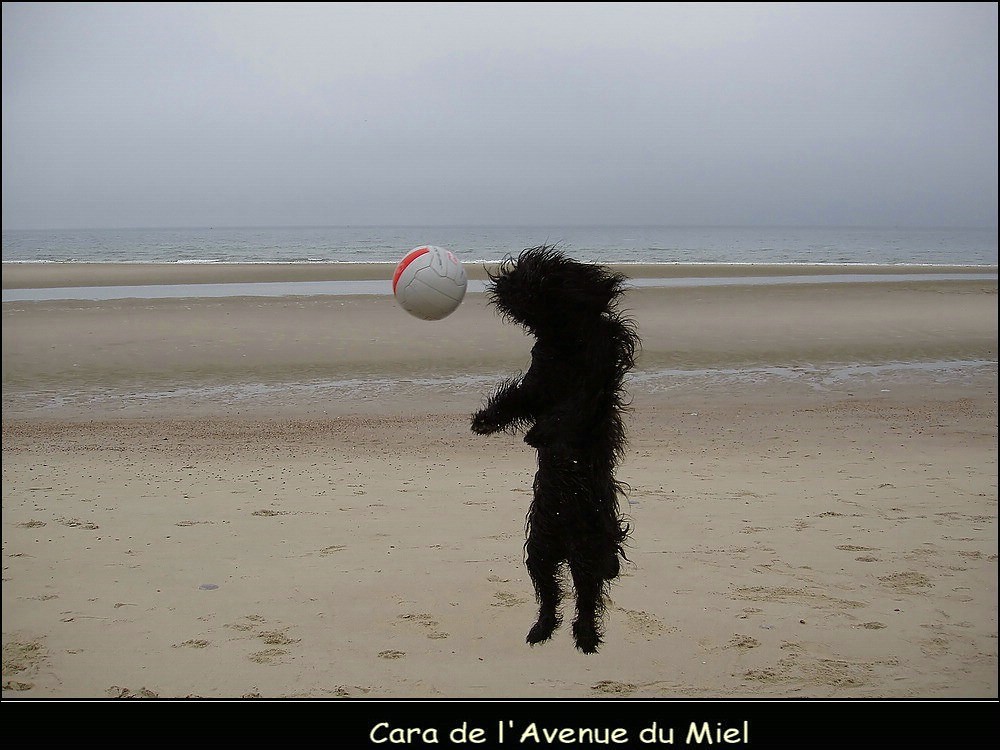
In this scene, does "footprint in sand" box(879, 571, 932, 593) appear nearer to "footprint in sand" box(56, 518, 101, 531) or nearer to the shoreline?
"footprint in sand" box(56, 518, 101, 531)

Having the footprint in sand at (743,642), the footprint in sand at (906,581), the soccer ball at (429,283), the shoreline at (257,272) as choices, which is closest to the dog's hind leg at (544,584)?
the footprint in sand at (743,642)

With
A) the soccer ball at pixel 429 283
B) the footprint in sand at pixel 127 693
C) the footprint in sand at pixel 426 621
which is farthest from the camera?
the footprint in sand at pixel 426 621

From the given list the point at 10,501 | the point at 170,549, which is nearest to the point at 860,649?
the point at 170,549

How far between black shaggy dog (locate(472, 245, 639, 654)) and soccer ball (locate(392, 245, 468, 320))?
48 centimetres

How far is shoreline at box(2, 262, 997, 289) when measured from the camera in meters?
35.2

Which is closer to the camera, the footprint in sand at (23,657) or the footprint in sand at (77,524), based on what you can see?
the footprint in sand at (23,657)

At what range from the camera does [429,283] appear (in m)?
4.87

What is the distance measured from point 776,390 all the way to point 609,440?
11.2 meters

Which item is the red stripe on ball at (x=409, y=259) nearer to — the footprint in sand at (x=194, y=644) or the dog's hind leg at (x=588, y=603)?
the dog's hind leg at (x=588, y=603)

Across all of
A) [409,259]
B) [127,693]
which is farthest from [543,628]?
[127,693]

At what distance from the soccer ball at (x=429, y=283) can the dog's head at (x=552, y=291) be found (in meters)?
0.59

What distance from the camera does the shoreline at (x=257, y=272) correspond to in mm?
35219

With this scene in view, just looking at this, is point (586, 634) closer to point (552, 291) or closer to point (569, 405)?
point (569, 405)

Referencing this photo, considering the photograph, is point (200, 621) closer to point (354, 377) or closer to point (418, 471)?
point (418, 471)
